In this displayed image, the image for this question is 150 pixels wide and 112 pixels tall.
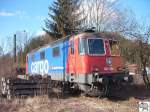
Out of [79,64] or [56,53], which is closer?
[79,64]

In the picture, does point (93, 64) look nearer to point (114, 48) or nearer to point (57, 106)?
point (114, 48)

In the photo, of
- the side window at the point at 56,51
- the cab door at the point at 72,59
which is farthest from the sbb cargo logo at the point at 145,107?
the side window at the point at 56,51

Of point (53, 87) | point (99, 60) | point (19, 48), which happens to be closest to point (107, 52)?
point (99, 60)

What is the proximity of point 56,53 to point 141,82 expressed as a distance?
6.11m

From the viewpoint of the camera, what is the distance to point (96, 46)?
1531 centimetres

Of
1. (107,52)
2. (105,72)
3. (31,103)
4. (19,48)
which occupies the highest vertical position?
(19,48)

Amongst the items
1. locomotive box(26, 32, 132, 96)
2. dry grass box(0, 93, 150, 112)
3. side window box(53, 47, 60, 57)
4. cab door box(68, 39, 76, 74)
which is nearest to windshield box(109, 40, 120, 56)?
locomotive box(26, 32, 132, 96)

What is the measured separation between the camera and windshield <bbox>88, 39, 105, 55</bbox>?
593 inches

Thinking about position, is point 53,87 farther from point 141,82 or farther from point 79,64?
point 141,82

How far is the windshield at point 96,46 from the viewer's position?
1505 cm

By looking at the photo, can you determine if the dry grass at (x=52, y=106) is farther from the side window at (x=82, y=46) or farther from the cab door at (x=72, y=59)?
the cab door at (x=72, y=59)

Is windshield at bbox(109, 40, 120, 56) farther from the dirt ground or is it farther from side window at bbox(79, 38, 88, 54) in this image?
the dirt ground

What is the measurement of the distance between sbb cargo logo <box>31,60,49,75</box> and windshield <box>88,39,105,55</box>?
579 cm

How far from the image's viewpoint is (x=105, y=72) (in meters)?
14.8
